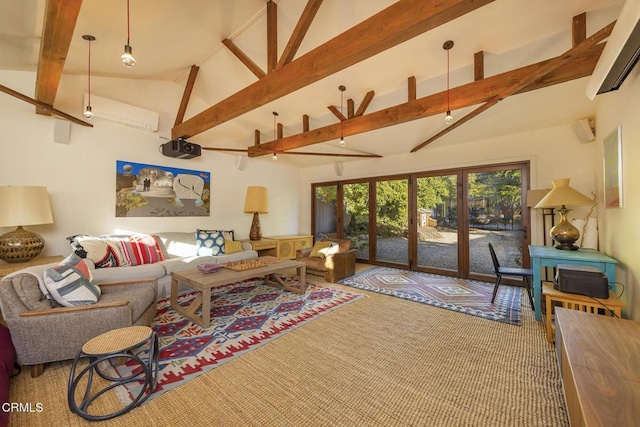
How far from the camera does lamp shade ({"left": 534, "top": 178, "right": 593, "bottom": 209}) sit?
2.87 metres

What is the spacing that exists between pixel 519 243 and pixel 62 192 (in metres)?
7.33

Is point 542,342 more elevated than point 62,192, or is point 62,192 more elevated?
point 62,192

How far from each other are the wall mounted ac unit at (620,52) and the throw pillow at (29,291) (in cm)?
434

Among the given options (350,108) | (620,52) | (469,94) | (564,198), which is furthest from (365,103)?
(564,198)

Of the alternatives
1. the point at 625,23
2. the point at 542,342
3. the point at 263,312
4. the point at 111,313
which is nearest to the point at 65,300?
the point at 111,313

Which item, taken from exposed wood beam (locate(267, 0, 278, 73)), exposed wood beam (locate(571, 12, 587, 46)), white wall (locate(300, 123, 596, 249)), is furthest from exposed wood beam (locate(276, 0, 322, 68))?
white wall (locate(300, 123, 596, 249))

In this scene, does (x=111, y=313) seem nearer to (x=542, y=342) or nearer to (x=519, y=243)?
(x=542, y=342)

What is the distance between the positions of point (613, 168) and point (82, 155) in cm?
671

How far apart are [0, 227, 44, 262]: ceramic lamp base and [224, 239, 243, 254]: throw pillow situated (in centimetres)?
239

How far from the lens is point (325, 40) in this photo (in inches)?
120

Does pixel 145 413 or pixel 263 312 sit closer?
pixel 145 413

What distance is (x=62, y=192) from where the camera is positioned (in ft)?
12.1

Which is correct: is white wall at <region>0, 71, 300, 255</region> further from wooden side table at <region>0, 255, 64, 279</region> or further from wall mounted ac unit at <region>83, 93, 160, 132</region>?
wooden side table at <region>0, 255, 64, 279</region>

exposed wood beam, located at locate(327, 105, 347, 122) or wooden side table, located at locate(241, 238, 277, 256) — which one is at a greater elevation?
exposed wood beam, located at locate(327, 105, 347, 122)
